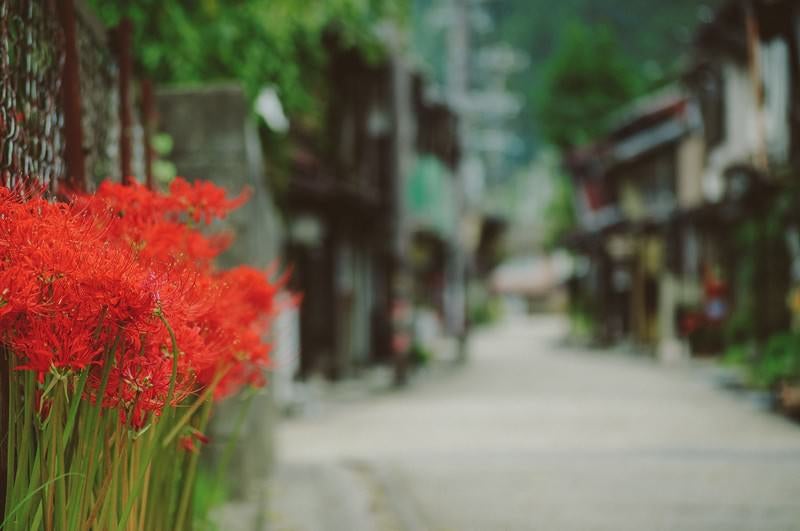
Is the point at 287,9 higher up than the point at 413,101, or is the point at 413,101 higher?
the point at 413,101

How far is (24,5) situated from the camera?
12.4ft

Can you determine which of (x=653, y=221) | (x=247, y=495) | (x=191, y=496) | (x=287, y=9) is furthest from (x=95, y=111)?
(x=653, y=221)

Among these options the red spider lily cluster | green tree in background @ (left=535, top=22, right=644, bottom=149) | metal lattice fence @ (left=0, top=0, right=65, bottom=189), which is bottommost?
the red spider lily cluster

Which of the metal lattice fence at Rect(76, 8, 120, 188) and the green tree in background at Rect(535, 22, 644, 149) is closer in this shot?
the metal lattice fence at Rect(76, 8, 120, 188)

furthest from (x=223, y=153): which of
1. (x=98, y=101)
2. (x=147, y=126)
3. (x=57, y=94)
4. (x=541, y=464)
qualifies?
(x=541, y=464)

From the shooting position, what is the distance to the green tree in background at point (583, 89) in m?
50.5

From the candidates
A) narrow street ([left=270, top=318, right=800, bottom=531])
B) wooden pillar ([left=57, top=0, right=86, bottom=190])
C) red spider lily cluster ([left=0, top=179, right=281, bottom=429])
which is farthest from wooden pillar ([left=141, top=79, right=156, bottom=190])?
narrow street ([left=270, top=318, right=800, bottom=531])

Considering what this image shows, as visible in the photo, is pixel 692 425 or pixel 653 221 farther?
pixel 653 221

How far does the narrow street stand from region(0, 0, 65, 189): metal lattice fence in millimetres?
3050

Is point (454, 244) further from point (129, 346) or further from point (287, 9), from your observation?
point (129, 346)

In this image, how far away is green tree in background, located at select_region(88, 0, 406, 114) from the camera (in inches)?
335

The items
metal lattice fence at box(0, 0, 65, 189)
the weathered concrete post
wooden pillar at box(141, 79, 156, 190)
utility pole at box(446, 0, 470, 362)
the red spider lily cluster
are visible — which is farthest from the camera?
utility pole at box(446, 0, 470, 362)

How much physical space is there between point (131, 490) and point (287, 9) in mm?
7548

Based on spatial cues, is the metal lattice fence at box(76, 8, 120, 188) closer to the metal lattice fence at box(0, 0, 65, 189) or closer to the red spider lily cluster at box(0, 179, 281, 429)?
the metal lattice fence at box(0, 0, 65, 189)
